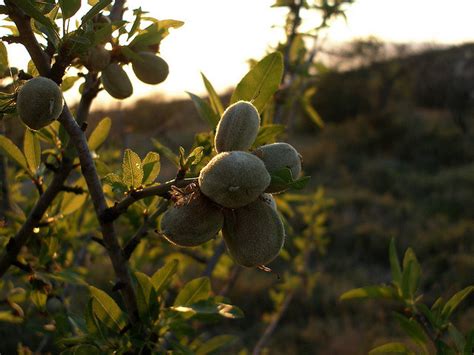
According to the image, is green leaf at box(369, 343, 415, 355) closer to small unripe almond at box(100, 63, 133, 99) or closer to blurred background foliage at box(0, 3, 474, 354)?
blurred background foliage at box(0, 3, 474, 354)

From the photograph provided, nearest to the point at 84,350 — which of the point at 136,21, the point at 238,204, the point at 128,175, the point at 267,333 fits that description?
the point at 128,175

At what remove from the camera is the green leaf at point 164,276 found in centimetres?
→ 89

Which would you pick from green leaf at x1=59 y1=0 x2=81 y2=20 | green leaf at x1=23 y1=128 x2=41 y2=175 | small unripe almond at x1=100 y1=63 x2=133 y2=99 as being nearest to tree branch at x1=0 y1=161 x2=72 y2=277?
green leaf at x1=23 y1=128 x2=41 y2=175

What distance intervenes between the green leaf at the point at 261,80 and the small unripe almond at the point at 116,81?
17cm

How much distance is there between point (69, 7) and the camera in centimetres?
66

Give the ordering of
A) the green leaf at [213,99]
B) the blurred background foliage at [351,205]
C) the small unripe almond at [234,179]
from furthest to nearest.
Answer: the blurred background foliage at [351,205] < the green leaf at [213,99] < the small unripe almond at [234,179]

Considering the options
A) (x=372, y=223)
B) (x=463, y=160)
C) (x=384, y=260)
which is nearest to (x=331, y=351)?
(x=384, y=260)

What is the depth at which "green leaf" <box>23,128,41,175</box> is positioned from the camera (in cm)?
95

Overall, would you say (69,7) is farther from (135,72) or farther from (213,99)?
(213,99)

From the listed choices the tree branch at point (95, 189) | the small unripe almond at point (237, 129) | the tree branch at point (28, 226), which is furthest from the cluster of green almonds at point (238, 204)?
the tree branch at point (28, 226)

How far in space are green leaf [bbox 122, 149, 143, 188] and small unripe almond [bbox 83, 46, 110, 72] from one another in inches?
6.6

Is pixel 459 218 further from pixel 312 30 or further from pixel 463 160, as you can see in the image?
pixel 312 30

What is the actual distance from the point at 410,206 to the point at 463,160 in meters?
2.84

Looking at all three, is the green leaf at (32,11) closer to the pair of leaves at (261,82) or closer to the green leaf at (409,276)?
the pair of leaves at (261,82)
